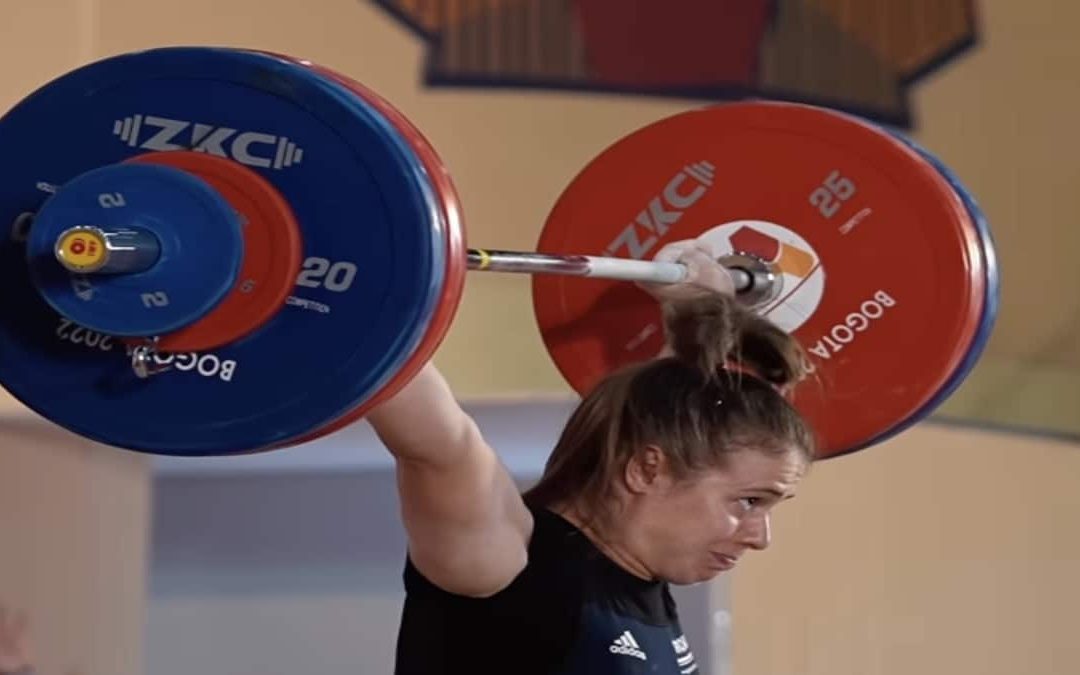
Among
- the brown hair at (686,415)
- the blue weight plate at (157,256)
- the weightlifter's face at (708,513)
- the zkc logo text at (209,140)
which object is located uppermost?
the zkc logo text at (209,140)

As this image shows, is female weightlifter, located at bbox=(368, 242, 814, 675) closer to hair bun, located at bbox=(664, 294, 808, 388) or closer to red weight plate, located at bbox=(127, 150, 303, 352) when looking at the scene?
hair bun, located at bbox=(664, 294, 808, 388)

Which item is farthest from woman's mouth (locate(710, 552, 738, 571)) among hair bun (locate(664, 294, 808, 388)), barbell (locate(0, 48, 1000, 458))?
barbell (locate(0, 48, 1000, 458))

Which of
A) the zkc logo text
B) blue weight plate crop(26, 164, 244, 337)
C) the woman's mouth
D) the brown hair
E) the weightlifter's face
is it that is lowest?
the woman's mouth

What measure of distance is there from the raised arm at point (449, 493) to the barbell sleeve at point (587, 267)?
5.1 inches

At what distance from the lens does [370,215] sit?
1.04 m

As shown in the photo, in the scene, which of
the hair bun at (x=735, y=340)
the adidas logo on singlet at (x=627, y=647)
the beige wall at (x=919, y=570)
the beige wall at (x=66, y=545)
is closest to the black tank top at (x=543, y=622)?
the adidas logo on singlet at (x=627, y=647)

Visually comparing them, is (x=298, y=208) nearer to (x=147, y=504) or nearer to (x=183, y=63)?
(x=183, y=63)

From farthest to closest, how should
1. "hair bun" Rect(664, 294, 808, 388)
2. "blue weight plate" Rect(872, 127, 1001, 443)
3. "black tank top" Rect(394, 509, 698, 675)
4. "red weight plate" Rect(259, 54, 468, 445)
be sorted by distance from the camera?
"blue weight plate" Rect(872, 127, 1001, 443) → "hair bun" Rect(664, 294, 808, 388) → "black tank top" Rect(394, 509, 698, 675) → "red weight plate" Rect(259, 54, 468, 445)

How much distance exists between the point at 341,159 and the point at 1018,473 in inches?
64.6

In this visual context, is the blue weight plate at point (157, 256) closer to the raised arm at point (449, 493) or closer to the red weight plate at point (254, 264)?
the red weight plate at point (254, 264)

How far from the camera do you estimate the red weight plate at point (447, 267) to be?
102 centimetres

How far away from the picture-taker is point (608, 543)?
1.24 metres

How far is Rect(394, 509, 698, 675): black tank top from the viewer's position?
115cm

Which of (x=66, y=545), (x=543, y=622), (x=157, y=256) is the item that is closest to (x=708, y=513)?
(x=543, y=622)
